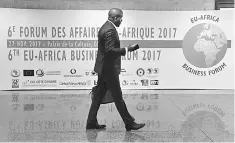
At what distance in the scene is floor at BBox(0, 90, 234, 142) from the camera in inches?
172

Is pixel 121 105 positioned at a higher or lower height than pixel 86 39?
lower

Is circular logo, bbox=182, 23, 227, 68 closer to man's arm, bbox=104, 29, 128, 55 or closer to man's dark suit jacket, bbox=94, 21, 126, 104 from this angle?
man's dark suit jacket, bbox=94, 21, 126, 104

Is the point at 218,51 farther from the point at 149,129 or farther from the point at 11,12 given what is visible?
the point at 11,12

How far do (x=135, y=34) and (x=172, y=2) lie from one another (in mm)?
1490

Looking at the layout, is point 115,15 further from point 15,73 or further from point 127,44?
point 15,73

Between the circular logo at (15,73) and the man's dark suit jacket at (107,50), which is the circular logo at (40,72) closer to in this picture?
the circular logo at (15,73)

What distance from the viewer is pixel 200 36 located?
8633 millimetres

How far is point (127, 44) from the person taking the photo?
8516mm

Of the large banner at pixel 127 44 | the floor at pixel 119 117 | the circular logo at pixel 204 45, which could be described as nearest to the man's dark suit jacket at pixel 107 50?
the floor at pixel 119 117

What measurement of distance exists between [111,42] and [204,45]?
5.06 m

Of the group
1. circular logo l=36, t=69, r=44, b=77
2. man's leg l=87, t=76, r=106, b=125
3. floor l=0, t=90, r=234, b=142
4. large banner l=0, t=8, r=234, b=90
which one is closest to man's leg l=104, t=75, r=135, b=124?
man's leg l=87, t=76, r=106, b=125

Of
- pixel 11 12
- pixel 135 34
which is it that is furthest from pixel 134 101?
pixel 11 12

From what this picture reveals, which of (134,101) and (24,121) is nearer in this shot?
(24,121)

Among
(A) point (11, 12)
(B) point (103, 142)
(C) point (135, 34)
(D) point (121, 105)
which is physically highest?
(A) point (11, 12)
